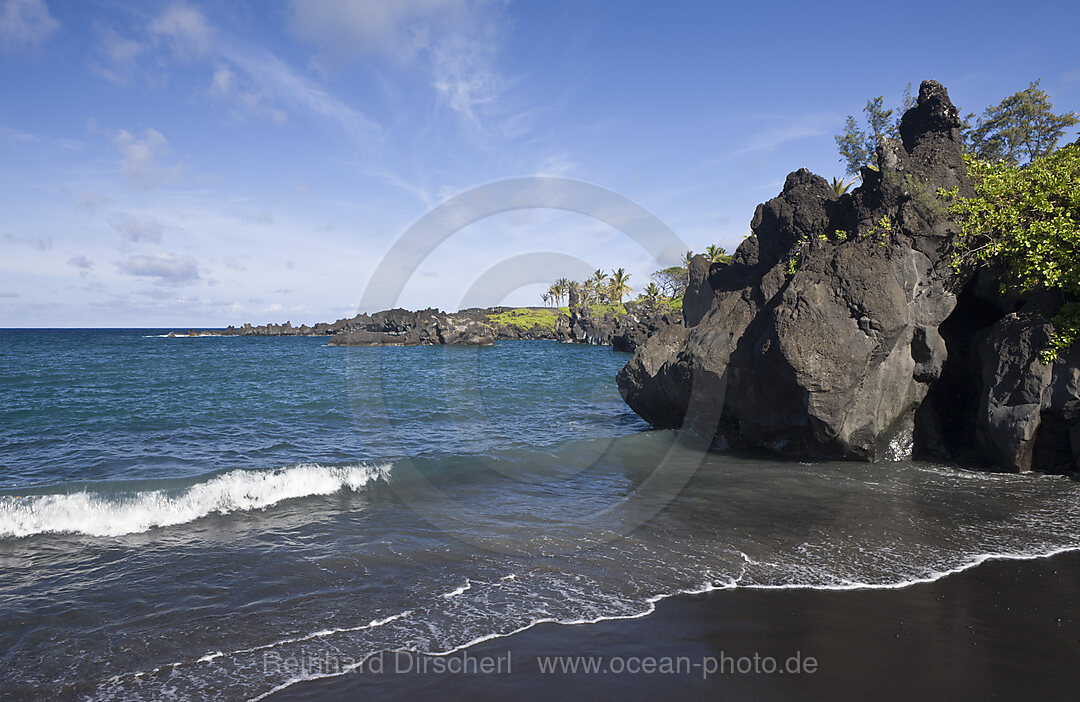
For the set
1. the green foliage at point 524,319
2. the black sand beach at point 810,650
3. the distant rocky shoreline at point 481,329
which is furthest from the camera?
the green foliage at point 524,319

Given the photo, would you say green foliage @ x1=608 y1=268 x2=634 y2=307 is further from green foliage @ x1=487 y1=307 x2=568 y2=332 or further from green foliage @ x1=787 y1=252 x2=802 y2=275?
green foliage @ x1=787 y1=252 x2=802 y2=275

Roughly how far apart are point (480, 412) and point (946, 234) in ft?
58.3

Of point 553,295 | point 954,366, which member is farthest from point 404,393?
point 553,295

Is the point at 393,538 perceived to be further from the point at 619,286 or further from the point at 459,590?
the point at 619,286

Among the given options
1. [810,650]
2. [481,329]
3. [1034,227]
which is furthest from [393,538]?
[481,329]

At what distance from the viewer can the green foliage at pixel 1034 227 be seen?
12.5 m

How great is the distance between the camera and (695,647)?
20.8ft

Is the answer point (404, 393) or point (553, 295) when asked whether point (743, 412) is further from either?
point (553, 295)

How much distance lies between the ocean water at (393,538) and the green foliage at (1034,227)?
14.1 ft

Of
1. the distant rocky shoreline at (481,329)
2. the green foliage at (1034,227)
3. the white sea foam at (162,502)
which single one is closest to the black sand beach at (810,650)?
the white sea foam at (162,502)

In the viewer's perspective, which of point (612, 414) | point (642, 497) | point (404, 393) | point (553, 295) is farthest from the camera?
point (553, 295)

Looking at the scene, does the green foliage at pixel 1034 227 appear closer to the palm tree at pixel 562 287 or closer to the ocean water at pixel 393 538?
the ocean water at pixel 393 538

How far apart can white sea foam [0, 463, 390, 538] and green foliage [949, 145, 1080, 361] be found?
15.6 m

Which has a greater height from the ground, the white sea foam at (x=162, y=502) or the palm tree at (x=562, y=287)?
the palm tree at (x=562, y=287)
